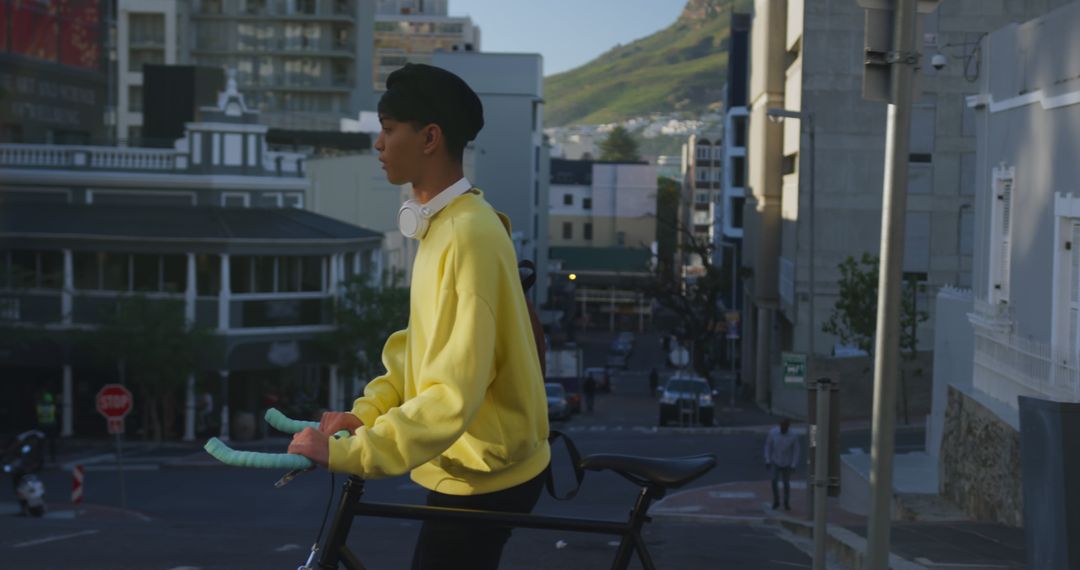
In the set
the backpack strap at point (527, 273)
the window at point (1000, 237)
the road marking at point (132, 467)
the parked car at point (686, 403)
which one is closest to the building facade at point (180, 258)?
the road marking at point (132, 467)

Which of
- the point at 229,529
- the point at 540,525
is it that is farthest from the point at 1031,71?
the point at 540,525

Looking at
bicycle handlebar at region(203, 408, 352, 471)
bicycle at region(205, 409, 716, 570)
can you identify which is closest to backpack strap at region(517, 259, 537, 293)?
bicycle at region(205, 409, 716, 570)

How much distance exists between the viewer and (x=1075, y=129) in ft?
52.3

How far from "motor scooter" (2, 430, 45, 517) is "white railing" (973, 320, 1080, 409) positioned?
15100 millimetres

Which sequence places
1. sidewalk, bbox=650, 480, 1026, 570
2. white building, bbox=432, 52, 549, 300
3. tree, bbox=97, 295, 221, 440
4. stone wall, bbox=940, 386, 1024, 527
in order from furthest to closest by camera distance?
white building, bbox=432, 52, 549, 300 < tree, bbox=97, 295, 221, 440 < stone wall, bbox=940, 386, 1024, 527 < sidewalk, bbox=650, 480, 1026, 570

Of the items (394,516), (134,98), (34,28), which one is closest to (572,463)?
(394,516)

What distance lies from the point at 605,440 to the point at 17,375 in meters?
17.3

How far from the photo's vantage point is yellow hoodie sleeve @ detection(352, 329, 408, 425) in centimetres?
439

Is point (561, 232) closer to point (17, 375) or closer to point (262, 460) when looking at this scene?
point (17, 375)

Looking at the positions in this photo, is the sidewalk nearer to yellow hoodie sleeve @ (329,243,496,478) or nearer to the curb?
the curb

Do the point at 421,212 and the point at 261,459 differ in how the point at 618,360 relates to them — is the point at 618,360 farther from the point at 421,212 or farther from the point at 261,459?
the point at 261,459

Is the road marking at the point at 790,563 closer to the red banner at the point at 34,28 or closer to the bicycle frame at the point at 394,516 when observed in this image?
the bicycle frame at the point at 394,516

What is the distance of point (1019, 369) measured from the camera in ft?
57.6

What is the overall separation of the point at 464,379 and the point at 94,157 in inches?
1845
